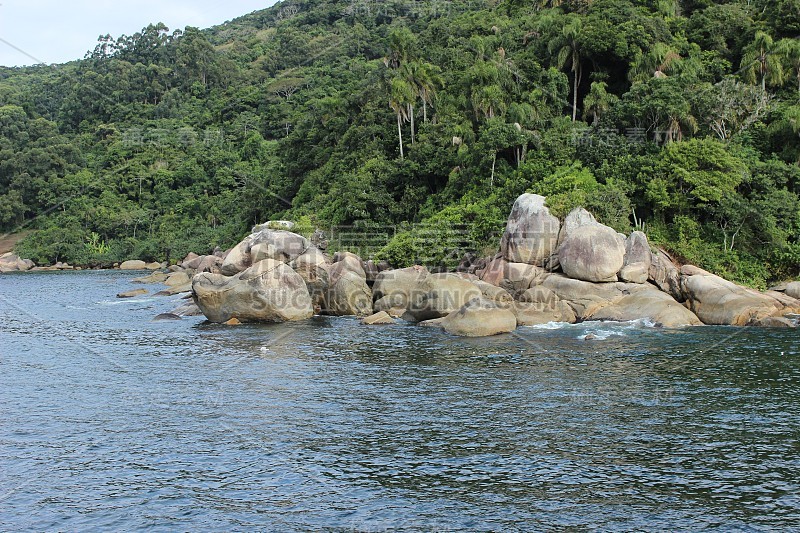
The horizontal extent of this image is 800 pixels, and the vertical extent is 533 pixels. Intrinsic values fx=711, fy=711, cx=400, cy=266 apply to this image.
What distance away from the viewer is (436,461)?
17.5 metres

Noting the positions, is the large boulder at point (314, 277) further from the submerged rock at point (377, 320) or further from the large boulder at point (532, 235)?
the large boulder at point (532, 235)

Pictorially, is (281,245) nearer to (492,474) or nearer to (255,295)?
(255,295)

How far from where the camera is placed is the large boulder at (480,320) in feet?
112

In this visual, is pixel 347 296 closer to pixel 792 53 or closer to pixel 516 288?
pixel 516 288

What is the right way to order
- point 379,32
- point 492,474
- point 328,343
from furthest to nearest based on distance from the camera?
point 379,32
point 328,343
point 492,474

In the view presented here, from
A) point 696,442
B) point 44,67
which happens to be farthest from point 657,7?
point 44,67

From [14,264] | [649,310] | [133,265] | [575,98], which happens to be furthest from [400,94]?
[14,264]

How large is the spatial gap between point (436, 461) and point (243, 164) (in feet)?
321

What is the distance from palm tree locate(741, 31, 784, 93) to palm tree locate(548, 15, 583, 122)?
44.0ft

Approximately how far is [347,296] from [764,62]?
3712cm

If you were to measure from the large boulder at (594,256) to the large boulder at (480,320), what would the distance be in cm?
598

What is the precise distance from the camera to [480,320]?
1348 inches

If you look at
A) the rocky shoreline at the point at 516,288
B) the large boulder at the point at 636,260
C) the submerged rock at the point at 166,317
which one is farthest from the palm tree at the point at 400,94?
A: the submerged rock at the point at 166,317

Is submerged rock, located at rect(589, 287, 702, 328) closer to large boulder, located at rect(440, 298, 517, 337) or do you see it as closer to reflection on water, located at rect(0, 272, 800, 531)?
reflection on water, located at rect(0, 272, 800, 531)
